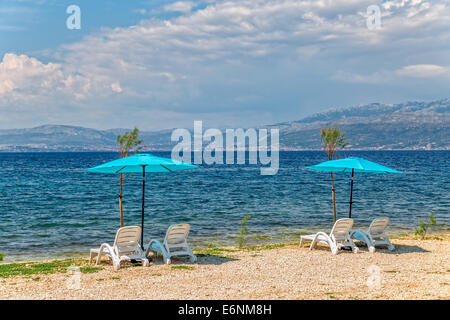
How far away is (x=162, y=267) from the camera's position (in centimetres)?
1106

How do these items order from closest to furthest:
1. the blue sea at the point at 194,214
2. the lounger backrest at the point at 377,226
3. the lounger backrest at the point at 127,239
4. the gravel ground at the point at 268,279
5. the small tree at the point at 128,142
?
the gravel ground at the point at 268,279 → the lounger backrest at the point at 127,239 → the lounger backrest at the point at 377,226 → the small tree at the point at 128,142 → the blue sea at the point at 194,214

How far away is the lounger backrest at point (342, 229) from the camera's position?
43.0 ft

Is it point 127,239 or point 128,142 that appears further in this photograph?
point 128,142

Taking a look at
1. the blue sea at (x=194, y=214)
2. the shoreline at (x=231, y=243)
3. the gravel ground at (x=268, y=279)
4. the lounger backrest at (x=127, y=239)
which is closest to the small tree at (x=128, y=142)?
the lounger backrest at (x=127, y=239)

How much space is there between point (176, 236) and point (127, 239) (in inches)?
49.4

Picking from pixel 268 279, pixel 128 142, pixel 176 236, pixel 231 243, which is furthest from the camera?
pixel 231 243

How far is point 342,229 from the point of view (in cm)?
1323

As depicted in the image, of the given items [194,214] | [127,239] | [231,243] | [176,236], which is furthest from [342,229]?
[194,214]

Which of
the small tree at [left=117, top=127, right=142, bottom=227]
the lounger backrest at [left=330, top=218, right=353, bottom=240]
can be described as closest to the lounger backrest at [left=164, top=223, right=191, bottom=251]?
the small tree at [left=117, top=127, right=142, bottom=227]

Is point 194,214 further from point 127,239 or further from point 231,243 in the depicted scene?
point 127,239

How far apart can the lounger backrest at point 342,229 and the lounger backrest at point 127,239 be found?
17.8 ft

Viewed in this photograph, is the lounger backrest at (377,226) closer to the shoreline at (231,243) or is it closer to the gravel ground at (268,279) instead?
the gravel ground at (268,279)

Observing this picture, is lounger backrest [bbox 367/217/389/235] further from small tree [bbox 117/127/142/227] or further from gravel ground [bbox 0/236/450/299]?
small tree [bbox 117/127/142/227]
